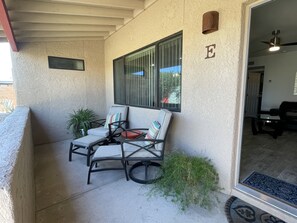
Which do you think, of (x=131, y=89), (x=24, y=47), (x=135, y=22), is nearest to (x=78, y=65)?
(x=24, y=47)

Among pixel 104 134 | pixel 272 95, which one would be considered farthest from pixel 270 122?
pixel 104 134

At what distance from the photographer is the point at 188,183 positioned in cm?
182

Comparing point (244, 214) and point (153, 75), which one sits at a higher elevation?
point (153, 75)

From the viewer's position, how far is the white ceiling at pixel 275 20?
2781 mm

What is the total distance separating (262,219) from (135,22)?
370cm

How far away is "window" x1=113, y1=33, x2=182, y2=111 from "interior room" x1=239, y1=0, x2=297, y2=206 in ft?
4.14

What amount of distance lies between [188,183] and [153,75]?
206 centimetres

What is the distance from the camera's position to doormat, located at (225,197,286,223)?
1595mm

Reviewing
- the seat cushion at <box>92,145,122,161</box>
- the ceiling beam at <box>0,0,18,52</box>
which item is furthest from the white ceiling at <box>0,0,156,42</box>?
the seat cushion at <box>92,145,122,161</box>

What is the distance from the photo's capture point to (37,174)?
261 centimetres

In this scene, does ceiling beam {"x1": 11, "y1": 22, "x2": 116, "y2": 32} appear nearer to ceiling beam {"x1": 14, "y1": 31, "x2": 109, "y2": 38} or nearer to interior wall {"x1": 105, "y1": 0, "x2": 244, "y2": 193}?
ceiling beam {"x1": 14, "y1": 31, "x2": 109, "y2": 38}

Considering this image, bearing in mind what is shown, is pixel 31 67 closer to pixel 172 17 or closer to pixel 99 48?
pixel 99 48

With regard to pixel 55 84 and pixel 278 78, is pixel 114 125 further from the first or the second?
pixel 278 78

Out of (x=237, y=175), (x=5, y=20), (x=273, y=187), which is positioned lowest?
(x=273, y=187)
